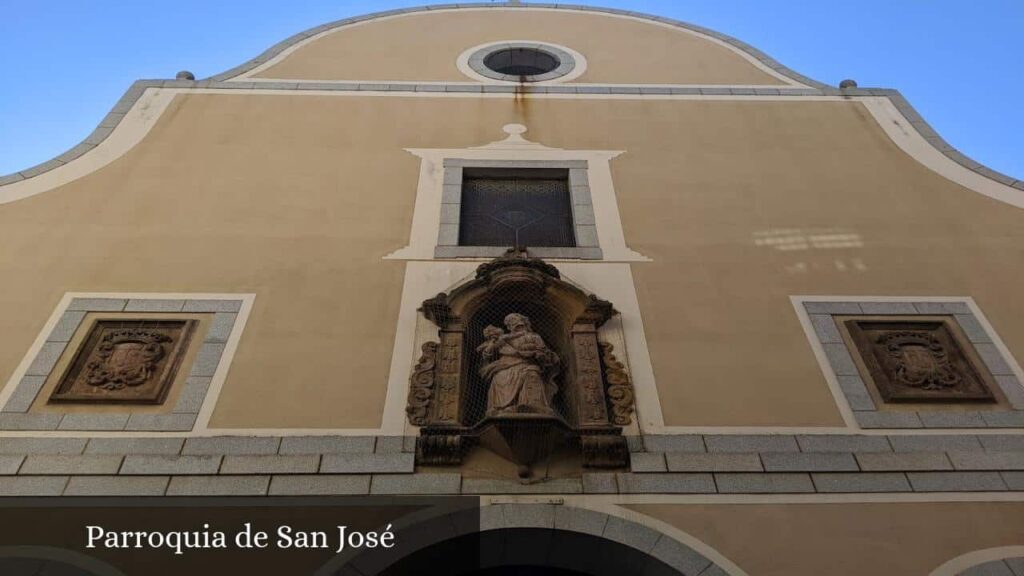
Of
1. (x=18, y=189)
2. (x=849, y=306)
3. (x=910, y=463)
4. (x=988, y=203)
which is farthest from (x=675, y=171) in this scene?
(x=18, y=189)

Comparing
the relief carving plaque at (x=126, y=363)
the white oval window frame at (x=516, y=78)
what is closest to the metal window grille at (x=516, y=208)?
the white oval window frame at (x=516, y=78)

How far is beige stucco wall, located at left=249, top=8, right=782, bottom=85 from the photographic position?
10.9 meters

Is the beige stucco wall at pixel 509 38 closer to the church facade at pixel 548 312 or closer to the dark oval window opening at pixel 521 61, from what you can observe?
the church facade at pixel 548 312

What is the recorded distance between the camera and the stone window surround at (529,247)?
8016 mm

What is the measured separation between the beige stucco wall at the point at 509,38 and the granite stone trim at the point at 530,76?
0.23 metres

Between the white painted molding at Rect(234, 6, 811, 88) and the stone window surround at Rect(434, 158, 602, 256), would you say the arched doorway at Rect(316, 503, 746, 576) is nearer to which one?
the stone window surround at Rect(434, 158, 602, 256)

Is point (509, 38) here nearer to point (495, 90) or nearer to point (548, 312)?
point (495, 90)

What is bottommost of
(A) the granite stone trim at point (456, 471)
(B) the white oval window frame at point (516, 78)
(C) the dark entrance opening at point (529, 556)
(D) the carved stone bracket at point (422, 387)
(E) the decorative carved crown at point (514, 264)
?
(C) the dark entrance opening at point (529, 556)

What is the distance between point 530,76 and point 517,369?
18.9ft

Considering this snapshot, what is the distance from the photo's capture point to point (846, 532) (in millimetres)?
5664

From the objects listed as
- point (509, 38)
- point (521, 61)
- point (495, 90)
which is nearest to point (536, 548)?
point (495, 90)

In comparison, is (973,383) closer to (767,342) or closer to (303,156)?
(767,342)

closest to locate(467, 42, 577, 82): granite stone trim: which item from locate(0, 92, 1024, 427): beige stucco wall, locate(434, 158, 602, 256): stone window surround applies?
locate(0, 92, 1024, 427): beige stucco wall

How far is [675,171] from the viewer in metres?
9.07
